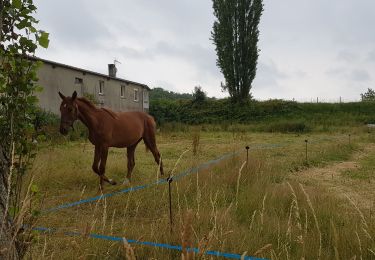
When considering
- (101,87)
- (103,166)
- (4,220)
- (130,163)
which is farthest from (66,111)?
(101,87)

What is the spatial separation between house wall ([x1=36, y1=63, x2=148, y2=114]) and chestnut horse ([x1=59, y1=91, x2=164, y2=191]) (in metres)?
12.1

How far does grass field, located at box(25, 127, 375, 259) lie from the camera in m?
2.86

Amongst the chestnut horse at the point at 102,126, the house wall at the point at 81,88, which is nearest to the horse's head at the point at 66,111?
the chestnut horse at the point at 102,126

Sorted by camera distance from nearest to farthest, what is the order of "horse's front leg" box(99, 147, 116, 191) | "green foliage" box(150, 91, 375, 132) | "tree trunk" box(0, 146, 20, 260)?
"tree trunk" box(0, 146, 20, 260) → "horse's front leg" box(99, 147, 116, 191) → "green foliage" box(150, 91, 375, 132)

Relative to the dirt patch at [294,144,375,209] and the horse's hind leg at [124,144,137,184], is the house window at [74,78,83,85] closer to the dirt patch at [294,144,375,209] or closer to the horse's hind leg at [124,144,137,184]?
the horse's hind leg at [124,144,137,184]

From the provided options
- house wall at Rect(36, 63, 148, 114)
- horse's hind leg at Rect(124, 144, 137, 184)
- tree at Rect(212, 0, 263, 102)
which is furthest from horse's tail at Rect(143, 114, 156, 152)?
tree at Rect(212, 0, 263, 102)

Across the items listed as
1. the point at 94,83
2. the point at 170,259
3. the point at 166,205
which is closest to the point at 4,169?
the point at 170,259

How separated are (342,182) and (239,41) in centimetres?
2656

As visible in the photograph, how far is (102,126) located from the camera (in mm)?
6371

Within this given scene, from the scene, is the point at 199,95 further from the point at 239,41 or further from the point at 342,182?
the point at 342,182

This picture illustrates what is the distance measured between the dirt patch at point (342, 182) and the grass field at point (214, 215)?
14cm

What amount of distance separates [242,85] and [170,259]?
100 ft

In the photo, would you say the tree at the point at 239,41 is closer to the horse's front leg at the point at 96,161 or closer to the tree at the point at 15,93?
the horse's front leg at the point at 96,161

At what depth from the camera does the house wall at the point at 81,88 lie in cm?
2247
